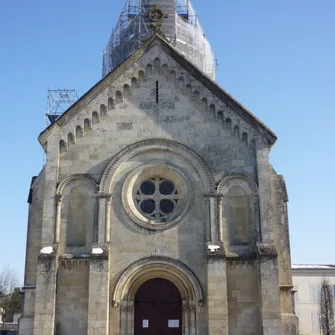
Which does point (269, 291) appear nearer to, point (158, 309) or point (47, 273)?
point (158, 309)

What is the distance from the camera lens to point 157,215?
18.9m

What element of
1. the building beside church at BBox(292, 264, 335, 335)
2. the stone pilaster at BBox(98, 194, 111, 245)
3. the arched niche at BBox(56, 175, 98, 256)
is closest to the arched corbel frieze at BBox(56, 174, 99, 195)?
the arched niche at BBox(56, 175, 98, 256)

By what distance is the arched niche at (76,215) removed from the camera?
1823 cm

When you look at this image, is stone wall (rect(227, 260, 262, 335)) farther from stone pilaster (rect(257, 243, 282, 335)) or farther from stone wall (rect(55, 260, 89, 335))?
stone wall (rect(55, 260, 89, 335))

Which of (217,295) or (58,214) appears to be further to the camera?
(58,214)

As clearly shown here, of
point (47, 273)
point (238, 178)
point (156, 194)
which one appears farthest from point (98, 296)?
point (238, 178)

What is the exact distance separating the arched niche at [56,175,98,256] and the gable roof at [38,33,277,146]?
224cm

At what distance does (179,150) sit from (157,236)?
11.5 ft

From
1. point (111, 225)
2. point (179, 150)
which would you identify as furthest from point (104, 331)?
point (179, 150)

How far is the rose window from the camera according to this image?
747 inches

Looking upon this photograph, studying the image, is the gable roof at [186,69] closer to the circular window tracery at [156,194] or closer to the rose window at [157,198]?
the circular window tracery at [156,194]

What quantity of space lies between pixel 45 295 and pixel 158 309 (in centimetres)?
427

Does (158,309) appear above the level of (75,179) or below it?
below

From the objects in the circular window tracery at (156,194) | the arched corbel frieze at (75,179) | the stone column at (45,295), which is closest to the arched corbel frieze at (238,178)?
the circular window tracery at (156,194)
